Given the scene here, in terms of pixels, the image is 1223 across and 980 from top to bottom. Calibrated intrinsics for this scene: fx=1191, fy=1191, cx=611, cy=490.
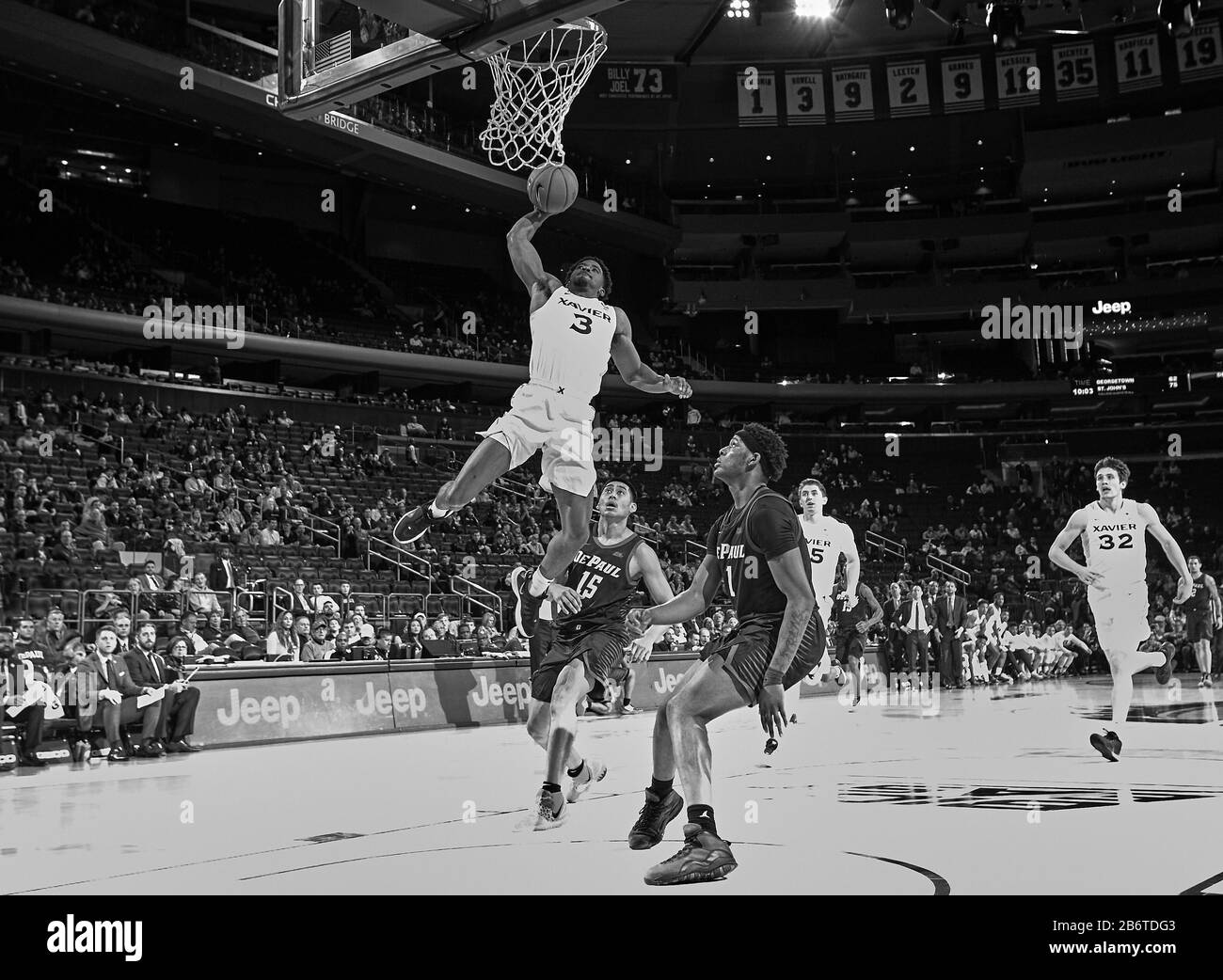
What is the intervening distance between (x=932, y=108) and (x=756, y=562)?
3559 centimetres

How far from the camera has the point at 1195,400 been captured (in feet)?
129

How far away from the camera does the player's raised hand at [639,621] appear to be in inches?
232

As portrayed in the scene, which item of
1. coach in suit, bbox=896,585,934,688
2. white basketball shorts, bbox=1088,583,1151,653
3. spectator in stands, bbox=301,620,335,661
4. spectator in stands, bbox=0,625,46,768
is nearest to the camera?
white basketball shorts, bbox=1088,583,1151,653

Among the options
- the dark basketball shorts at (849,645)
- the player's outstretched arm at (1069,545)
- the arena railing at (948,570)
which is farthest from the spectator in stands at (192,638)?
the arena railing at (948,570)

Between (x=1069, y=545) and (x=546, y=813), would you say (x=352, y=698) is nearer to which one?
(x=546, y=813)

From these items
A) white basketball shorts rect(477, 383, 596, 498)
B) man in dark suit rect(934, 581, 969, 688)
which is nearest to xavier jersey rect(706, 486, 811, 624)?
white basketball shorts rect(477, 383, 596, 498)

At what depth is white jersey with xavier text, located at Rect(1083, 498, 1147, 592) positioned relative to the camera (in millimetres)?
9984

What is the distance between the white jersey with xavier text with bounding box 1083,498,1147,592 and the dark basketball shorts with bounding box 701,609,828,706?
499cm

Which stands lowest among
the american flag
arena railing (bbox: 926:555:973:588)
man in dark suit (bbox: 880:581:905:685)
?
man in dark suit (bbox: 880:581:905:685)

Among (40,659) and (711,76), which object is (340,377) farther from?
(40,659)

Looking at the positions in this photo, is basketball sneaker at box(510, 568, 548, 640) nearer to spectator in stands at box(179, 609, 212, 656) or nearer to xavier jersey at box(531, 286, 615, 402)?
xavier jersey at box(531, 286, 615, 402)

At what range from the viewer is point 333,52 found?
8969 mm

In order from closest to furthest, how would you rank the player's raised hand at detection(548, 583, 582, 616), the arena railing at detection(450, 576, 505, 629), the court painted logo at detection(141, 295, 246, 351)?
the player's raised hand at detection(548, 583, 582, 616) < the arena railing at detection(450, 576, 505, 629) < the court painted logo at detection(141, 295, 246, 351)

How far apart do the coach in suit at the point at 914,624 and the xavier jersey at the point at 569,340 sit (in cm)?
1505
